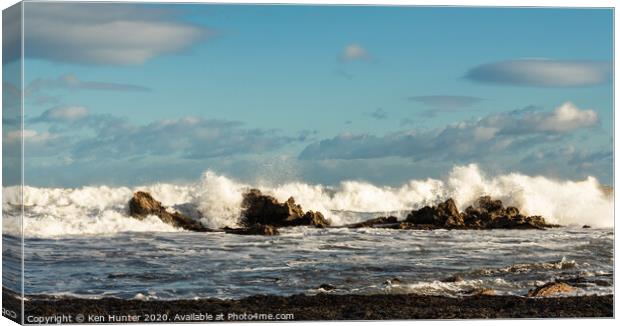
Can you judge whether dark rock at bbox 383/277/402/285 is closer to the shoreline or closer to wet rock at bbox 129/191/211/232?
the shoreline

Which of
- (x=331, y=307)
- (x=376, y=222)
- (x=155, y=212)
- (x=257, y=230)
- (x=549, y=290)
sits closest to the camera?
(x=331, y=307)

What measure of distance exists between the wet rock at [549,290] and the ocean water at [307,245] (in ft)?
0.28

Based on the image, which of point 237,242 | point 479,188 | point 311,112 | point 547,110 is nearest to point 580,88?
point 547,110

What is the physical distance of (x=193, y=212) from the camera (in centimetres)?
1964

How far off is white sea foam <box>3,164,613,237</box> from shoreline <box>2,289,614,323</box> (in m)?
0.96

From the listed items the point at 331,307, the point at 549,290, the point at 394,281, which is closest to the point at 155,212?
the point at 331,307

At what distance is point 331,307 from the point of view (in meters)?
19.2

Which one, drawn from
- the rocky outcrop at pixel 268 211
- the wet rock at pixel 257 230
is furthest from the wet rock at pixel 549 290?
the wet rock at pixel 257 230

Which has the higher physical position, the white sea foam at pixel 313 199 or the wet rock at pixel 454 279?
the white sea foam at pixel 313 199

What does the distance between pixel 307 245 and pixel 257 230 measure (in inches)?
26.7

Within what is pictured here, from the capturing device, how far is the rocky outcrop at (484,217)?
2023 cm

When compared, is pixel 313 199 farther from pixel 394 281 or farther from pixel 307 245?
pixel 394 281

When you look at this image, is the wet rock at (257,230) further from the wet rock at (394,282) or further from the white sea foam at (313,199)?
the wet rock at (394,282)

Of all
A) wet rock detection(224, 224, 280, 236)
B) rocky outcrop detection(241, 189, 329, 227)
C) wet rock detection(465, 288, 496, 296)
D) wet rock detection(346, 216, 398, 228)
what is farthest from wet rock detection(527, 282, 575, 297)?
wet rock detection(224, 224, 280, 236)
